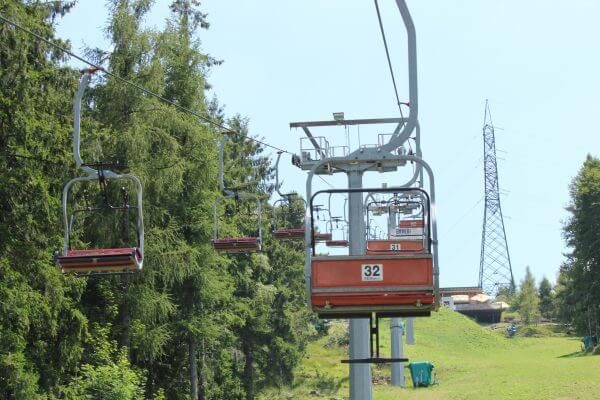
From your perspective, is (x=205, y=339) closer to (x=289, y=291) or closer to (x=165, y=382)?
(x=165, y=382)

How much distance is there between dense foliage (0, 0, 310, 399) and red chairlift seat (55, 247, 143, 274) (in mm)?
8170

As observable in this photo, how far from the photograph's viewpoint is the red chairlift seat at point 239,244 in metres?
23.4

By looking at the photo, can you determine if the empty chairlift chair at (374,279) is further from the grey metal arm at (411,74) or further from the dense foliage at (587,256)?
the dense foliage at (587,256)

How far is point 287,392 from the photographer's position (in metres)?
52.5

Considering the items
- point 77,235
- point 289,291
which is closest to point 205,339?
point 77,235

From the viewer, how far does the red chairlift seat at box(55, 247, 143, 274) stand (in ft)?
47.0

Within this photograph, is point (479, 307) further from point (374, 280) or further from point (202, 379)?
point (374, 280)

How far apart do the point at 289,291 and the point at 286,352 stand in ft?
10.4

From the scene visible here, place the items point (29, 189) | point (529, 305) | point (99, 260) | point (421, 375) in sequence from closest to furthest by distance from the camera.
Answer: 1. point (99, 260)
2. point (29, 189)
3. point (421, 375)
4. point (529, 305)

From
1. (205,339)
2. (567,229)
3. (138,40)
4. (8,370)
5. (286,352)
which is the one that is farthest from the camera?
(567,229)

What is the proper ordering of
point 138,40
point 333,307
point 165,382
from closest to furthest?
point 333,307 < point 138,40 < point 165,382


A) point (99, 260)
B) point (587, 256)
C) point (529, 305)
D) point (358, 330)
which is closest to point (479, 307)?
point (529, 305)

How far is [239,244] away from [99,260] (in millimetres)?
9400

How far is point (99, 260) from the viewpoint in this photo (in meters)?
14.4
